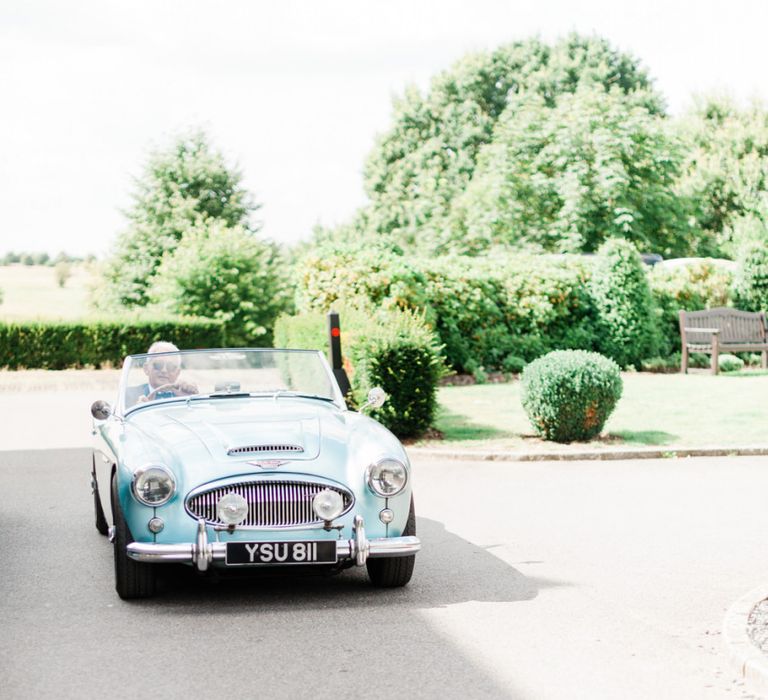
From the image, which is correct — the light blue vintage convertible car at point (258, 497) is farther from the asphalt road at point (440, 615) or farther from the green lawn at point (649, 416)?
the green lawn at point (649, 416)

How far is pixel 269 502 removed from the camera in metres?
6.26

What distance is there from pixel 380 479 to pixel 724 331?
2070 cm

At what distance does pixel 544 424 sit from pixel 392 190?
4257cm

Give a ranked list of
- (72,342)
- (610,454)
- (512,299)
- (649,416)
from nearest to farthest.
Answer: (610,454) → (649,416) → (512,299) → (72,342)

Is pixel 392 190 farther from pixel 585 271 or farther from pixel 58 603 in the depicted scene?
pixel 58 603

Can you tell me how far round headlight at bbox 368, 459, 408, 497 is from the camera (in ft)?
21.2

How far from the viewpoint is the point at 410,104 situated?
5662 centimetres

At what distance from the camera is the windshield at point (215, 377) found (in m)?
7.93

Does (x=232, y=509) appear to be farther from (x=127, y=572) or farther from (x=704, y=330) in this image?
(x=704, y=330)

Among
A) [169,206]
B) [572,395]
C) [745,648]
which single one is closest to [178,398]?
[745,648]

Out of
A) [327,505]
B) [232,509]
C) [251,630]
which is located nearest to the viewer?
[251,630]

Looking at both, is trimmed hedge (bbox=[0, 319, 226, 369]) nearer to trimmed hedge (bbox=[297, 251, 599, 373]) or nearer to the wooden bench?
trimmed hedge (bbox=[297, 251, 599, 373])

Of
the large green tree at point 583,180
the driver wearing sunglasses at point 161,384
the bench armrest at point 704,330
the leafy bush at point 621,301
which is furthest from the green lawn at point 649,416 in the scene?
the large green tree at point 583,180

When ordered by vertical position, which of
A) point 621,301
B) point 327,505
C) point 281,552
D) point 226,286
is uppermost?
point 226,286
